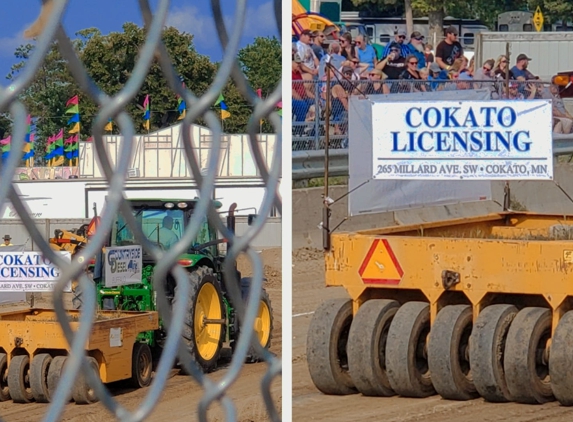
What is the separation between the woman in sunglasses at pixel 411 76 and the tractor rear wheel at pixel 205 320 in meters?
2.49

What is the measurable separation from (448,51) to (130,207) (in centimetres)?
1060

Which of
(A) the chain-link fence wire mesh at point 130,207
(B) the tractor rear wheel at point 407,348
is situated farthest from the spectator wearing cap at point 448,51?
(A) the chain-link fence wire mesh at point 130,207

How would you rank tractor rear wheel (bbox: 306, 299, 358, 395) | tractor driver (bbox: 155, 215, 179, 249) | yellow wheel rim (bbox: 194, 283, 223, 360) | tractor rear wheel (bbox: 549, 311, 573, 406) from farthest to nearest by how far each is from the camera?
yellow wheel rim (bbox: 194, 283, 223, 360)
tractor driver (bbox: 155, 215, 179, 249)
tractor rear wheel (bbox: 306, 299, 358, 395)
tractor rear wheel (bbox: 549, 311, 573, 406)

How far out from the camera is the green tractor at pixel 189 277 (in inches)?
334

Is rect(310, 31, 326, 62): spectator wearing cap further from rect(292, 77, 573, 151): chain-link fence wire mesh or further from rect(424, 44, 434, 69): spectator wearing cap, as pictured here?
rect(424, 44, 434, 69): spectator wearing cap

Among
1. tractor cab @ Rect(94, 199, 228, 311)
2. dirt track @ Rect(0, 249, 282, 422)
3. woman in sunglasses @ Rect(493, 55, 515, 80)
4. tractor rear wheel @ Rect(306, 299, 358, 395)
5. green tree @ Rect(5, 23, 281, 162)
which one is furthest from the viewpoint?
woman in sunglasses @ Rect(493, 55, 515, 80)

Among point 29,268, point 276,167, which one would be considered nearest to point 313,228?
point 29,268

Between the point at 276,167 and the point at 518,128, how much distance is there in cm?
627

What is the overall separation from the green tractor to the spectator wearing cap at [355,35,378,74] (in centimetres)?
207

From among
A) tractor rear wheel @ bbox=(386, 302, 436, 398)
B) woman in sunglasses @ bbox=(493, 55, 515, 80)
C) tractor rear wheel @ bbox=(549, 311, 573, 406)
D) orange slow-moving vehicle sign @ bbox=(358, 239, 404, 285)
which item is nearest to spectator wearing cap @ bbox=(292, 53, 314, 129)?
woman in sunglasses @ bbox=(493, 55, 515, 80)

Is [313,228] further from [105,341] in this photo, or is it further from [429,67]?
[105,341]

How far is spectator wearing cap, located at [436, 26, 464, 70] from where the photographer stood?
36.4ft

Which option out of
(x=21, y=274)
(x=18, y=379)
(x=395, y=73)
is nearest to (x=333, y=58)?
(x=395, y=73)

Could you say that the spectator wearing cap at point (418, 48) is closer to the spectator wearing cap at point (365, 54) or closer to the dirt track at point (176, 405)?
the spectator wearing cap at point (365, 54)
